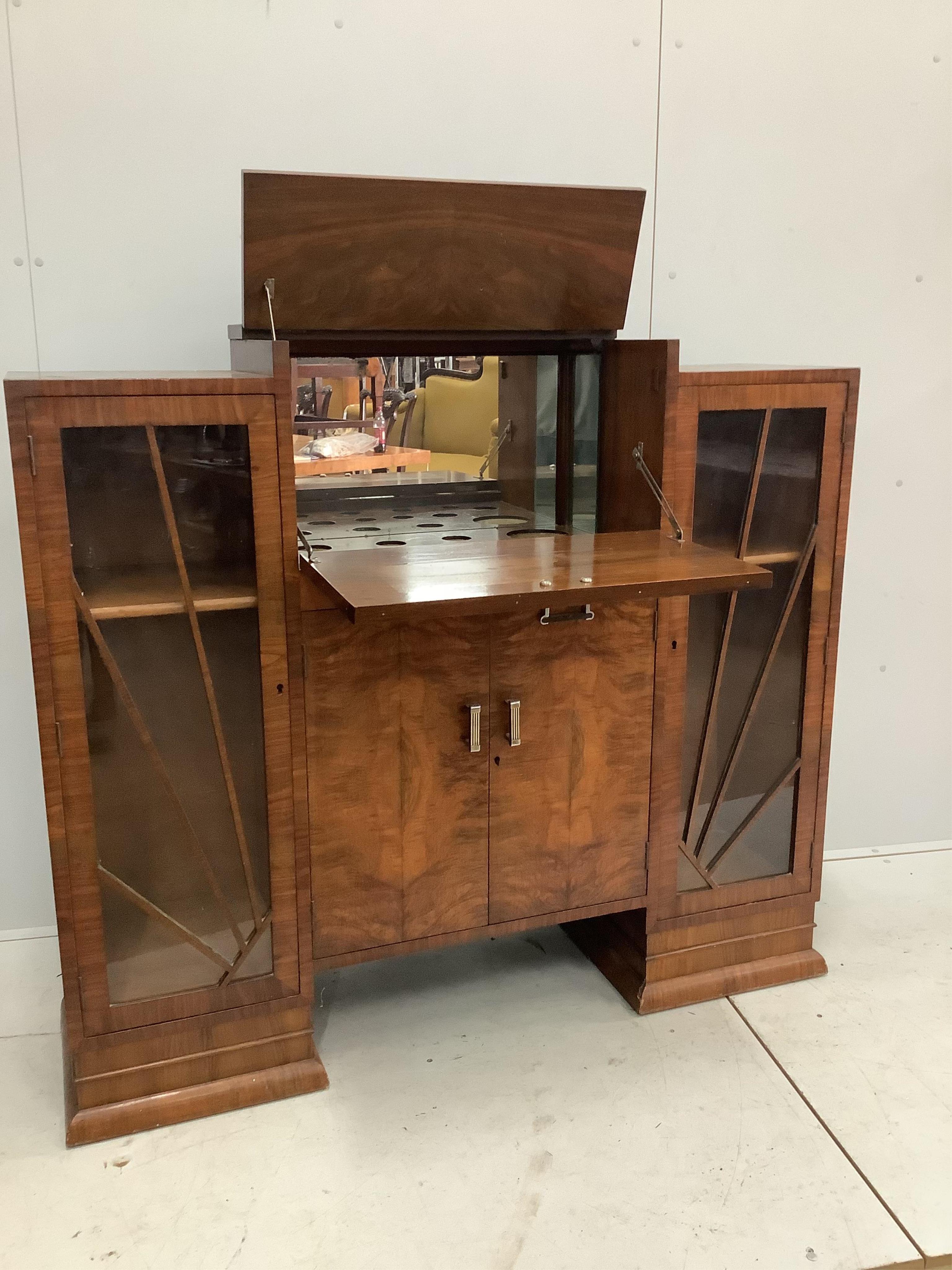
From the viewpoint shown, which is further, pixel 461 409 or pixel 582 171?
pixel 582 171

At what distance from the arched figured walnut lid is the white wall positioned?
19.1 inches

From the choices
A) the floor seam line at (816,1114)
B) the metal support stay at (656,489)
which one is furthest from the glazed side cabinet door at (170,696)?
the floor seam line at (816,1114)

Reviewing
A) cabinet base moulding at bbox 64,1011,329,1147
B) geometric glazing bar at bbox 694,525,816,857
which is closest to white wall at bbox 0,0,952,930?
geometric glazing bar at bbox 694,525,816,857

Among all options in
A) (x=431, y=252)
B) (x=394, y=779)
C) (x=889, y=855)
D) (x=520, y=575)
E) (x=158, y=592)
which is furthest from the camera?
(x=889, y=855)

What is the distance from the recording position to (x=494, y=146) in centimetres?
245

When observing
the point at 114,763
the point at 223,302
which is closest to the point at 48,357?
the point at 223,302

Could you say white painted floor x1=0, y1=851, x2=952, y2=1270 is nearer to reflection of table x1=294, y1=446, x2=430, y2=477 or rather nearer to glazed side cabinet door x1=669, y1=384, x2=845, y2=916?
glazed side cabinet door x1=669, y1=384, x2=845, y2=916

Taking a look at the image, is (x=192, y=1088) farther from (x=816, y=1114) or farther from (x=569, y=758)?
(x=816, y=1114)

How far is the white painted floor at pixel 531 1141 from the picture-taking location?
5.74ft

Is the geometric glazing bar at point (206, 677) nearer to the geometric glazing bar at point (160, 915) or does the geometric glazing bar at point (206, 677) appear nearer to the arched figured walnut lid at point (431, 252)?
the geometric glazing bar at point (160, 915)

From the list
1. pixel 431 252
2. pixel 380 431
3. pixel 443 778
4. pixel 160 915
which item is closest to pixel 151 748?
pixel 160 915

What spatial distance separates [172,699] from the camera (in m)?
1.94

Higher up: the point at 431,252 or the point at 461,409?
the point at 431,252

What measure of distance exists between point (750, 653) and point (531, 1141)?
1105 millimetres
